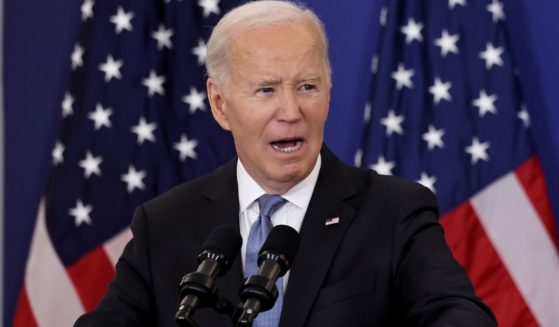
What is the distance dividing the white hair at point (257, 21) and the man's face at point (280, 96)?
0.02m

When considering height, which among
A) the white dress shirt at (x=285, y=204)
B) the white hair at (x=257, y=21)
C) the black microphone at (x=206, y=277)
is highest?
the white hair at (x=257, y=21)

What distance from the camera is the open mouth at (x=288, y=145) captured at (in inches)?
88.8

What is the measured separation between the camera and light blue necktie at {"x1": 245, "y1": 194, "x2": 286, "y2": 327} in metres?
2.22

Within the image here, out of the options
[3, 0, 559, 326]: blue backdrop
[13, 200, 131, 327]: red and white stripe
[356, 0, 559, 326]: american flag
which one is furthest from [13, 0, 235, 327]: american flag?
[356, 0, 559, 326]: american flag

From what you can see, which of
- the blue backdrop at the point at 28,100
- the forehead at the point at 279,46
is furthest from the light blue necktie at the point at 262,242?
the blue backdrop at the point at 28,100

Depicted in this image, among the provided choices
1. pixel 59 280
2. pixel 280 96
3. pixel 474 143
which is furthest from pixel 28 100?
pixel 280 96

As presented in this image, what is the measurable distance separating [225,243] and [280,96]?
2.00 ft

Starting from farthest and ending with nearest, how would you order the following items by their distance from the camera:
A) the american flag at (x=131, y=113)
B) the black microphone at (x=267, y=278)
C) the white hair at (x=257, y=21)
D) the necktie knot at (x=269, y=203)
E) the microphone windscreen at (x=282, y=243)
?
the american flag at (x=131, y=113) < the necktie knot at (x=269, y=203) < the white hair at (x=257, y=21) < the microphone windscreen at (x=282, y=243) < the black microphone at (x=267, y=278)

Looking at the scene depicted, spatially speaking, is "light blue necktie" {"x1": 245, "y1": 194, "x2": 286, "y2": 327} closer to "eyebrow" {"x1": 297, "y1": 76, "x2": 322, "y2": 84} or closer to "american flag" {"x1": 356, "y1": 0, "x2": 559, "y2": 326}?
"eyebrow" {"x1": 297, "y1": 76, "x2": 322, "y2": 84}

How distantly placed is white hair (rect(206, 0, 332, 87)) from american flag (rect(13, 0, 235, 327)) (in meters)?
1.76

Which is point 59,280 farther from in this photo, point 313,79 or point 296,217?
point 313,79

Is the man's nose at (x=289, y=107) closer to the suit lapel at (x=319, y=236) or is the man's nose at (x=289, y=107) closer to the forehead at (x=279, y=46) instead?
the forehead at (x=279, y=46)

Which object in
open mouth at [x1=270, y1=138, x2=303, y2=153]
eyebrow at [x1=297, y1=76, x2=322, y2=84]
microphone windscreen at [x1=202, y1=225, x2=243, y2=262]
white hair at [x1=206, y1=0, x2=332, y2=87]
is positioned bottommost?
microphone windscreen at [x1=202, y1=225, x2=243, y2=262]

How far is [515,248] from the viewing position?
3.73m
